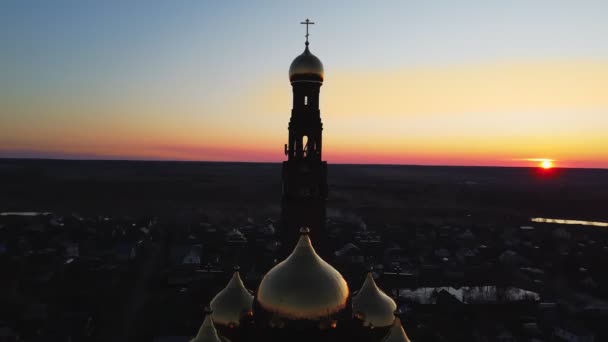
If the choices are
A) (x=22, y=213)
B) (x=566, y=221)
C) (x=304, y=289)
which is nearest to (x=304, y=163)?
(x=304, y=289)

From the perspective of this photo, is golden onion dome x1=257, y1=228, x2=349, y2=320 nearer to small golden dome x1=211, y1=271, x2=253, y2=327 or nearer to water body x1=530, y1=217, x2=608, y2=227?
small golden dome x1=211, y1=271, x2=253, y2=327

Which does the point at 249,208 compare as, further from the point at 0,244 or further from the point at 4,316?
the point at 4,316

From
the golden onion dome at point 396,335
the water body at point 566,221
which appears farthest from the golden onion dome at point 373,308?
the water body at point 566,221

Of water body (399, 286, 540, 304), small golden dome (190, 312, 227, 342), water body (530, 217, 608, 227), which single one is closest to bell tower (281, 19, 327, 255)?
→ small golden dome (190, 312, 227, 342)

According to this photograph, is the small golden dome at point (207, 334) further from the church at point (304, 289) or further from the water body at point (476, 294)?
the water body at point (476, 294)

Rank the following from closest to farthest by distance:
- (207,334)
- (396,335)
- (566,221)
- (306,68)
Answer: (396,335) → (207,334) → (306,68) → (566,221)

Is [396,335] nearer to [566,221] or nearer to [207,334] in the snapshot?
[207,334]
